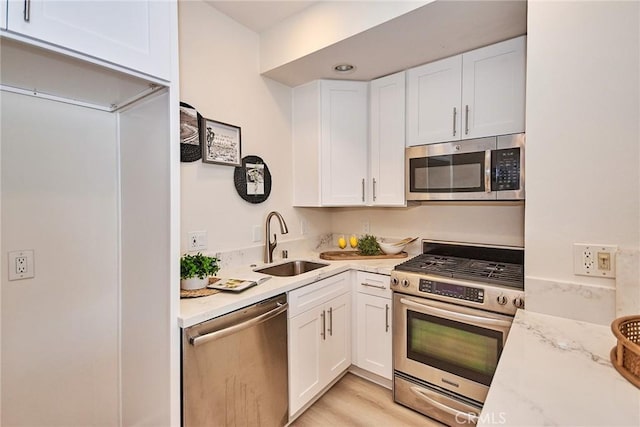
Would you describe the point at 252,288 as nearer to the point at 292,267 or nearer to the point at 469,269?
the point at 292,267

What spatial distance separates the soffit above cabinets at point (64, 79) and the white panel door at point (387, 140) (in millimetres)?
1648

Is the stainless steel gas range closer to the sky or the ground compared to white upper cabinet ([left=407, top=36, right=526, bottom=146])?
closer to the ground

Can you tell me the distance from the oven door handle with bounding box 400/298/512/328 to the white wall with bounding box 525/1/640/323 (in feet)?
1.00

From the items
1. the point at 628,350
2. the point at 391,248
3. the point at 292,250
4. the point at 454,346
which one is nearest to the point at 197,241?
the point at 292,250

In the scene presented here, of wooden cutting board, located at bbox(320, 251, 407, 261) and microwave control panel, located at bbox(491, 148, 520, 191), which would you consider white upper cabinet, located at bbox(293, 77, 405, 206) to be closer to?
wooden cutting board, located at bbox(320, 251, 407, 261)

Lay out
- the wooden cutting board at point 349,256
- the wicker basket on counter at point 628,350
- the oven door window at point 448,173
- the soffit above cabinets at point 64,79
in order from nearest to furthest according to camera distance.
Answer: the wicker basket on counter at point 628,350, the soffit above cabinets at point 64,79, the oven door window at point 448,173, the wooden cutting board at point 349,256

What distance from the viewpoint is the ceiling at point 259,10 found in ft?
6.45

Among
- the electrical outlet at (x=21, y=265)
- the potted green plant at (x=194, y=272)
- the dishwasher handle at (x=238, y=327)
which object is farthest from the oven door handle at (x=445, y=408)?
the electrical outlet at (x=21, y=265)

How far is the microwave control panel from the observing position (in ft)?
6.02

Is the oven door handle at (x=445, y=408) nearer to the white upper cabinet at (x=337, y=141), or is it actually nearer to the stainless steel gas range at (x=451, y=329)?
the stainless steel gas range at (x=451, y=329)

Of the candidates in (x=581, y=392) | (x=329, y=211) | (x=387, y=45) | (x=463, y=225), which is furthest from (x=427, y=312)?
(x=387, y=45)

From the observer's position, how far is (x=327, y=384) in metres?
2.06

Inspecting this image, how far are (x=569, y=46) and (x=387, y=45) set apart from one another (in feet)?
3.20

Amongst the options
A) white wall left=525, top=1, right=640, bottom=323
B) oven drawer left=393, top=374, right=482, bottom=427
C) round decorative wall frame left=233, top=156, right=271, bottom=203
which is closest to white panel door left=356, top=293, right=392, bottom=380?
oven drawer left=393, top=374, right=482, bottom=427
